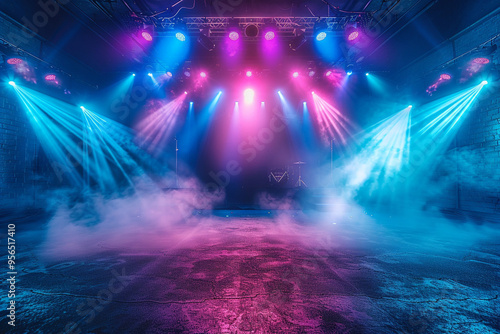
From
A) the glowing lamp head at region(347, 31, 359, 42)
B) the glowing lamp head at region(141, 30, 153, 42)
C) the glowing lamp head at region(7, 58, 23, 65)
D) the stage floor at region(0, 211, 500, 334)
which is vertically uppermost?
the glowing lamp head at region(347, 31, 359, 42)

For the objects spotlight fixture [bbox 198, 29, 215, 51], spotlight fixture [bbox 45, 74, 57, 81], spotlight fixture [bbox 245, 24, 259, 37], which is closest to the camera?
spotlight fixture [bbox 245, 24, 259, 37]

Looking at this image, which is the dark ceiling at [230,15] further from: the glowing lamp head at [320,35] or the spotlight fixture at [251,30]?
the spotlight fixture at [251,30]

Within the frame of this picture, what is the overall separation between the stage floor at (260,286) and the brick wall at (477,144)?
10.3 feet

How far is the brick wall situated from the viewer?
5.89 metres

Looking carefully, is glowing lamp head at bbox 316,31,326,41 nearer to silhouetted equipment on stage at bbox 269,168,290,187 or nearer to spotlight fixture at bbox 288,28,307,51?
spotlight fixture at bbox 288,28,307,51

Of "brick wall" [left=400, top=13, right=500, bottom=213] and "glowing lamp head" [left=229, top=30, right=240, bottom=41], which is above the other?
"glowing lamp head" [left=229, top=30, right=240, bottom=41]

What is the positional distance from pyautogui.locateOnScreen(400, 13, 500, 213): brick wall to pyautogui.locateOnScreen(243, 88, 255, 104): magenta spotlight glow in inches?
253

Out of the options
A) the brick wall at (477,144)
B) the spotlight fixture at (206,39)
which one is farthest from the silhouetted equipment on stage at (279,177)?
the spotlight fixture at (206,39)

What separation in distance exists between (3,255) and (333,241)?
212 inches

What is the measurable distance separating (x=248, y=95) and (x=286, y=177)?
14.8 feet

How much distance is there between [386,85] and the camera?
9719mm

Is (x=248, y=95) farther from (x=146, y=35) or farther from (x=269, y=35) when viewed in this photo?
(x=146, y=35)

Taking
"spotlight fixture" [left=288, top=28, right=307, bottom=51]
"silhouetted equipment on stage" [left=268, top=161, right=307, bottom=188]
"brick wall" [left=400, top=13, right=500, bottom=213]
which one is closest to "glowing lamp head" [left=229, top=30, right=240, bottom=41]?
"spotlight fixture" [left=288, top=28, right=307, bottom=51]

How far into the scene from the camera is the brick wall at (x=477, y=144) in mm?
5895
